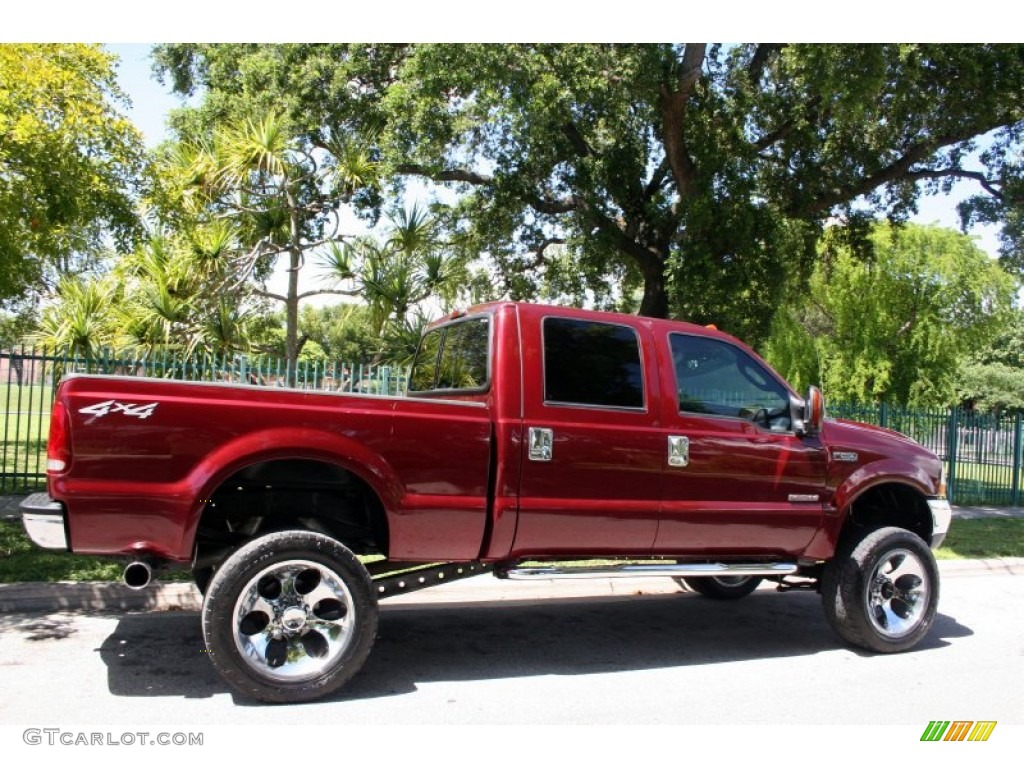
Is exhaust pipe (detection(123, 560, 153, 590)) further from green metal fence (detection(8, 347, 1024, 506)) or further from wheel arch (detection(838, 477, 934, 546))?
green metal fence (detection(8, 347, 1024, 506))

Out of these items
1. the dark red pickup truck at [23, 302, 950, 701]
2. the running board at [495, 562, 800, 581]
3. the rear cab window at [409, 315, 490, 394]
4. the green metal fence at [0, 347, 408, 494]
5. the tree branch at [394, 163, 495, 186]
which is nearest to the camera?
the dark red pickup truck at [23, 302, 950, 701]

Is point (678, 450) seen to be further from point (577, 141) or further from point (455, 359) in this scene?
point (577, 141)

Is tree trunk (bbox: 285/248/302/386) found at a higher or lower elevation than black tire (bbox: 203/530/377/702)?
higher

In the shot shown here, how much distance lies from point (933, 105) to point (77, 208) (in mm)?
11990

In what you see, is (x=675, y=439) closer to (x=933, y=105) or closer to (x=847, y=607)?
(x=847, y=607)

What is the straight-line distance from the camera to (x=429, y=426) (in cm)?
481

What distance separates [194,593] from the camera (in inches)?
261

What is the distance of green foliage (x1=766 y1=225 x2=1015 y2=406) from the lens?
31.0m

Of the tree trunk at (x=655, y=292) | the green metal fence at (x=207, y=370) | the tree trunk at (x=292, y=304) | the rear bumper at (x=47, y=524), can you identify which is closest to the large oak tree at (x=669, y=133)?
the tree trunk at (x=655, y=292)

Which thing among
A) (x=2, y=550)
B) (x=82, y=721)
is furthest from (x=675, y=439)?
(x=2, y=550)

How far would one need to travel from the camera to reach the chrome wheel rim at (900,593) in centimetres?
584

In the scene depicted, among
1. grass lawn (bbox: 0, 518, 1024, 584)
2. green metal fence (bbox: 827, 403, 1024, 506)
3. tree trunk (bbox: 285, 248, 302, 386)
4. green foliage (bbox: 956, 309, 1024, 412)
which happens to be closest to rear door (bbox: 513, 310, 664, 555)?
grass lawn (bbox: 0, 518, 1024, 584)

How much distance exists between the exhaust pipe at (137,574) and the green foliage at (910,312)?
2835 cm

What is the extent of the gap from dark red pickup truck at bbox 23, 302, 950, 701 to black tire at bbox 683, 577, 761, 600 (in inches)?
41.4
